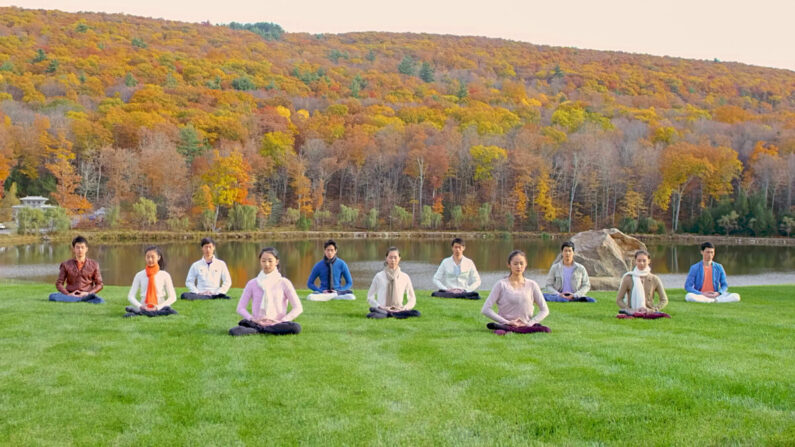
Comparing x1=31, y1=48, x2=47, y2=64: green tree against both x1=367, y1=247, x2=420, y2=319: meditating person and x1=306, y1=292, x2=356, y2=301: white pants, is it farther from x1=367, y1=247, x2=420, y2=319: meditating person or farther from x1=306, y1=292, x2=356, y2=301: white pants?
x1=367, y1=247, x2=420, y2=319: meditating person

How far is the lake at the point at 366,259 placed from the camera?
30.2 m

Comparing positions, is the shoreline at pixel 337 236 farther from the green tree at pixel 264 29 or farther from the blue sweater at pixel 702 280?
the green tree at pixel 264 29

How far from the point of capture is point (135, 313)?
10531 millimetres

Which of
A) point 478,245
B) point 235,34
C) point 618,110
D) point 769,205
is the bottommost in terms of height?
point 478,245

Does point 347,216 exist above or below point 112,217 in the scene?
above

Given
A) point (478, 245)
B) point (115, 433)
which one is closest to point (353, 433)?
point (115, 433)

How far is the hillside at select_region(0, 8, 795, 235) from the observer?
6412 cm

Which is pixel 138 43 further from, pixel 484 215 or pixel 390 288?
pixel 390 288

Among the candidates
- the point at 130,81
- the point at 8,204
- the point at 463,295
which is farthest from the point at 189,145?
the point at 463,295

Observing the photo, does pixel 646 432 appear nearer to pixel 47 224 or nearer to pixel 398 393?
pixel 398 393

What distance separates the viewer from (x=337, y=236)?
6178cm

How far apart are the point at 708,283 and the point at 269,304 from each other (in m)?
10.0

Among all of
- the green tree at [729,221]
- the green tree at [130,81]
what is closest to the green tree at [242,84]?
the green tree at [130,81]

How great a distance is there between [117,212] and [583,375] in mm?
56980
